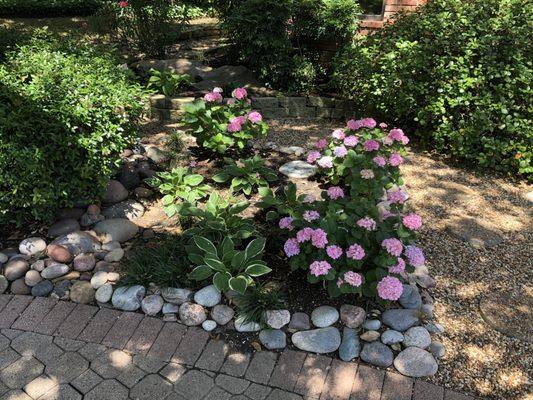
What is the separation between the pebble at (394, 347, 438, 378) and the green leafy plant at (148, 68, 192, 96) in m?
4.44

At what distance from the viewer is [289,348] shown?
8.47 ft

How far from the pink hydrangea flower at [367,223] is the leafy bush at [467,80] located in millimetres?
2358

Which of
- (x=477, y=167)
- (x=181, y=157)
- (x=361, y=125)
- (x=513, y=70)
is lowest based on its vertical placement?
(x=477, y=167)

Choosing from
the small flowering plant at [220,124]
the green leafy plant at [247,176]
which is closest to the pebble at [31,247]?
the green leafy plant at [247,176]

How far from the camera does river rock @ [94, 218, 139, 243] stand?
3424mm

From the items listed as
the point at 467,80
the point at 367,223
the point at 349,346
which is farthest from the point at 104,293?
the point at 467,80

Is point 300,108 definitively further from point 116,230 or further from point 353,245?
point 353,245

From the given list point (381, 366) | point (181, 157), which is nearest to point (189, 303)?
point (381, 366)

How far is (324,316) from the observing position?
2.70m

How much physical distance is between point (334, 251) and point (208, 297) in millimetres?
811

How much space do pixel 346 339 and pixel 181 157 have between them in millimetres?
2435

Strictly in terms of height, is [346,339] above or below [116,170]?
below

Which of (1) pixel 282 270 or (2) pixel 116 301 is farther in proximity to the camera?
(1) pixel 282 270

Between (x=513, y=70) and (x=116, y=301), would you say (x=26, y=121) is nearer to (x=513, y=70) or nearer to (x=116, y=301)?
(x=116, y=301)
